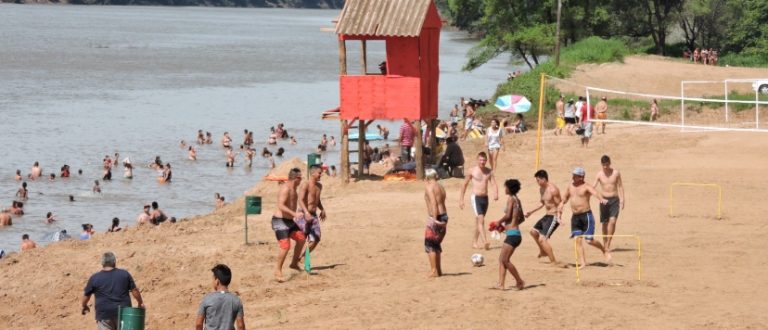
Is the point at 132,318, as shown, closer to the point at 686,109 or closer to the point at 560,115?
the point at 560,115

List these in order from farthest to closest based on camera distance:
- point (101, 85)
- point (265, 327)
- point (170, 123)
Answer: point (101, 85) < point (170, 123) < point (265, 327)

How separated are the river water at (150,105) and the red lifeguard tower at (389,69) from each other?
7678mm

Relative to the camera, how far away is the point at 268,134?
1957 inches

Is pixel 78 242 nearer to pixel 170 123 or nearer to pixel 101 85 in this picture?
pixel 170 123

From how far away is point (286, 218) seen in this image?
1577 cm

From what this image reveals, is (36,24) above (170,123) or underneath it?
above

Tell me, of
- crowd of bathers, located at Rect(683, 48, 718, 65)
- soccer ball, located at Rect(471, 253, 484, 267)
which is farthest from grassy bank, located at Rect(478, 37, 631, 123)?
soccer ball, located at Rect(471, 253, 484, 267)

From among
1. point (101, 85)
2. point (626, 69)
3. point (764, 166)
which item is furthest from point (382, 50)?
point (764, 166)

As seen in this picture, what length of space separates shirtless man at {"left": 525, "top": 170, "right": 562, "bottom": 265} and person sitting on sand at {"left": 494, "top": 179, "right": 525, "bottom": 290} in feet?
2.04

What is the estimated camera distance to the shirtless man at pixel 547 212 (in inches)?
611

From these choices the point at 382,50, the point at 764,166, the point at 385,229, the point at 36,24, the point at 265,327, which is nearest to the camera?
the point at 265,327

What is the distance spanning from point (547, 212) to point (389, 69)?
36.8ft

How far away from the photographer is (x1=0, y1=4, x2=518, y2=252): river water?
35881 millimetres

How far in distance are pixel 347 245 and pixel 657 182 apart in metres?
8.55
